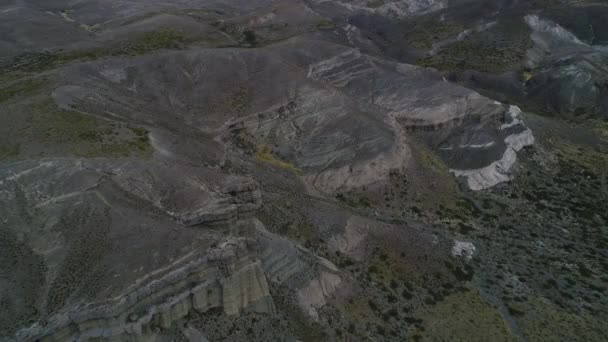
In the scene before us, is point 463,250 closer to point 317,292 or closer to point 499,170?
point 499,170

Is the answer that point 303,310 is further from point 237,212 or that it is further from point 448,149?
point 448,149

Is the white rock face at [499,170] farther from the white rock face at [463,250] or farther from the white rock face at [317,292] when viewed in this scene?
the white rock face at [317,292]

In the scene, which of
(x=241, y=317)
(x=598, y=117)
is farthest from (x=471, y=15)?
(x=241, y=317)

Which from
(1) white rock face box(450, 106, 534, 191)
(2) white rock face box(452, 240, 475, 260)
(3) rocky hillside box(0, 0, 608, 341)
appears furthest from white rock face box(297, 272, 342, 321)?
(1) white rock face box(450, 106, 534, 191)

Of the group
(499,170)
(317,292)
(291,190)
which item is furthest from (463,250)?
(291,190)

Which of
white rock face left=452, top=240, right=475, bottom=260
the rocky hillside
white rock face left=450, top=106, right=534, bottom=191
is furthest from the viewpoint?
white rock face left=450, top=106, right=534, bottom=191

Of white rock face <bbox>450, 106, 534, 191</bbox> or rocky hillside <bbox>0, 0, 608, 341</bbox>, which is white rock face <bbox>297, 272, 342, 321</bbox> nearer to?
rocky hillside <bbox>0, 0, 608, 341</bbox>

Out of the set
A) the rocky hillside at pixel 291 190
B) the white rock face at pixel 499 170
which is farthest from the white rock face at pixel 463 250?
the white rock face at pixel 499 170
